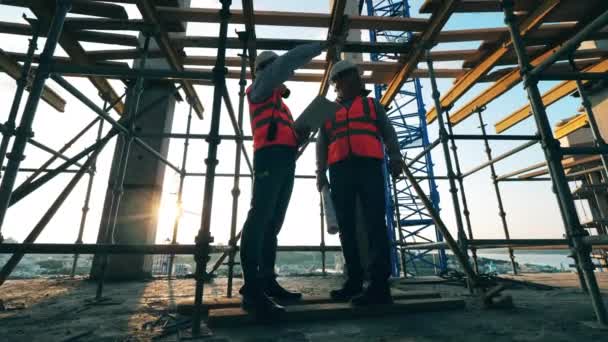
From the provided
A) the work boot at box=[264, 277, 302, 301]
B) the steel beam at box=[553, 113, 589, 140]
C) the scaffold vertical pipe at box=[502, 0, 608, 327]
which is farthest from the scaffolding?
the steel beam at box=[553, 113, 589, 140]

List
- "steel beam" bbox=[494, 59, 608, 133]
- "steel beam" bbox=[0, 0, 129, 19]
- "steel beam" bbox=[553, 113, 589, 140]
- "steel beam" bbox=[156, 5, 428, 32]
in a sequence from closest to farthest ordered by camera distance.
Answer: "steel beam" bbox=[0, 0, 129, 19] < "steel beam" bbox=[156, 5, 428, 32] < "steel beam" bbox=[494, 59, 608, 133] < "steel beam" bbox=[553, 113, 589, 140]

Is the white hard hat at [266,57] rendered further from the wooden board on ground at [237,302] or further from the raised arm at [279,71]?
the wooden board on ground at [237,302]

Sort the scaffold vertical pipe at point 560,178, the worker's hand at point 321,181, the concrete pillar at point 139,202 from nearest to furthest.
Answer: the scaffold vertical pipe at point 560,178, the worker's hand at point 321,181, the concrete pillar at point 139,202

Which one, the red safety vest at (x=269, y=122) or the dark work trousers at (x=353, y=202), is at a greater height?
the red safety vest at (x=269, y=122)

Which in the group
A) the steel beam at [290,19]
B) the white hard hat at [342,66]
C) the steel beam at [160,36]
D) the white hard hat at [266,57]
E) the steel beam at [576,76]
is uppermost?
the steel beam at [290,19]

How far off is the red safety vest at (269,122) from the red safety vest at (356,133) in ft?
1.55

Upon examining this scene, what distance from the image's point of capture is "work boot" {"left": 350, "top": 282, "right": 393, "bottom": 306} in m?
2.49

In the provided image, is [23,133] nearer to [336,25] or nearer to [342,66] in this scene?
[342,66]

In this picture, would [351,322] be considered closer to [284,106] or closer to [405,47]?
[284,106]

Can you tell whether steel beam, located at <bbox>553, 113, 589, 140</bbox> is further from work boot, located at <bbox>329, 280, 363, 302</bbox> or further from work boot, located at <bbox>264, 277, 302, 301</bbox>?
work boot, located at <bbox>264, 277, 302, 301</bbox>

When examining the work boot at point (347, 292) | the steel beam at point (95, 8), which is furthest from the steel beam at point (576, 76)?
the steel beam at point (95, 8)

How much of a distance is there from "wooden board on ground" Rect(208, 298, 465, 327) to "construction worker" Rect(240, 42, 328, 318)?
0.11 m

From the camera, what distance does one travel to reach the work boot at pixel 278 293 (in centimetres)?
294

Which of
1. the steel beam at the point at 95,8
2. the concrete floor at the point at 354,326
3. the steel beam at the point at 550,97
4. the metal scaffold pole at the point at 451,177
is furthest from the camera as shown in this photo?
the steel beam at the point at 550,97
